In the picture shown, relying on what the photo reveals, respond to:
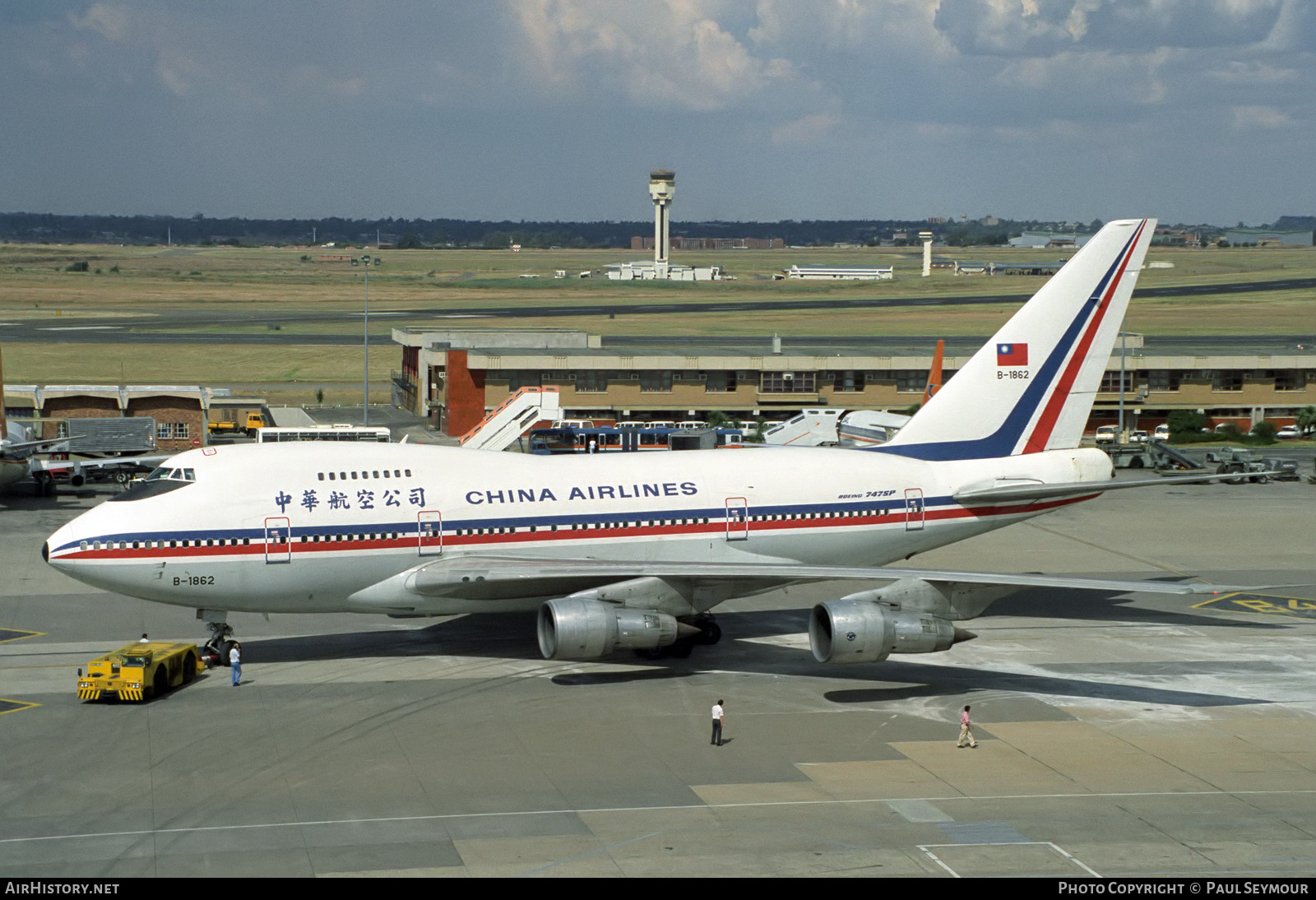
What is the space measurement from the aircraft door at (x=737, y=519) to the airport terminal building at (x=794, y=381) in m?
53.7

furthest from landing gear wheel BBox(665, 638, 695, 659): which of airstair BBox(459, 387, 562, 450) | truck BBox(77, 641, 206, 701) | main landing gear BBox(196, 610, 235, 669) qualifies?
airstair BBox(459, 387, 562, 450)

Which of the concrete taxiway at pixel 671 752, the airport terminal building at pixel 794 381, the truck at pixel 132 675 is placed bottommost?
the concrete taxiway at pixel 671 752

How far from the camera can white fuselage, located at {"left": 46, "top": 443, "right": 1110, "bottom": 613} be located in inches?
1417

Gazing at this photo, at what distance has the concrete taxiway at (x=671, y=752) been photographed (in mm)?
24969

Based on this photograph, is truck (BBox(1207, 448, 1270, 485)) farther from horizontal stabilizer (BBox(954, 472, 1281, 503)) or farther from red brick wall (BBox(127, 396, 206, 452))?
red brick wall (BBox(127, 396, 206, 452))

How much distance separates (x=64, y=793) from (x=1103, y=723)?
76.7ft

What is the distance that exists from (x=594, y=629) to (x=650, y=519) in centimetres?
522

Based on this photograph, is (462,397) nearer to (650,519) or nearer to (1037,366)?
(650,519)

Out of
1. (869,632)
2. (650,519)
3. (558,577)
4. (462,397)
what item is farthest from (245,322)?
(869,632)

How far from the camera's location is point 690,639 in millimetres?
40719

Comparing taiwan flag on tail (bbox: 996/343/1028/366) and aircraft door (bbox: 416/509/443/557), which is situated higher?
taiwan flag on tail (bbox: 996/343/1028/366)

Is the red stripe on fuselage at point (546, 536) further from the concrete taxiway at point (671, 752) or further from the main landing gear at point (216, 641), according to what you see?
the concrete taxiway at point (671, 752)

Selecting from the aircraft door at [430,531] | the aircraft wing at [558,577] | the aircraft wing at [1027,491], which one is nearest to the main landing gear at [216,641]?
the aircraft wing at [558,577]

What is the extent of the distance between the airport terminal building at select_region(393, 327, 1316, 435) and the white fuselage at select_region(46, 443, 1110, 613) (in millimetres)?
53052
